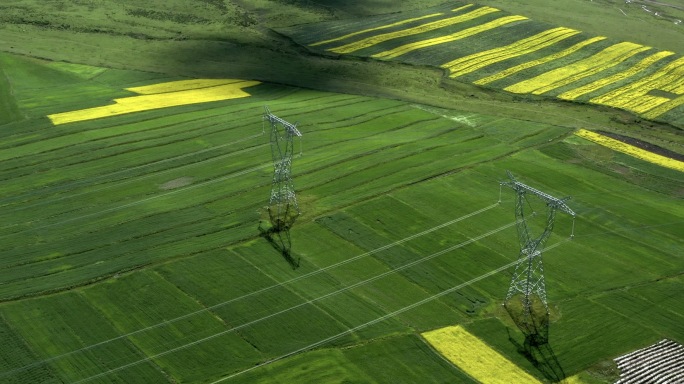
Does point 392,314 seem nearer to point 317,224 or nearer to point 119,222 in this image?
point 317,224

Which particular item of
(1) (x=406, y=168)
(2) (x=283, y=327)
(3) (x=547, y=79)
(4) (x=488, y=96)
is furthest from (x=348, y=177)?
(3) (x=547, y=79)

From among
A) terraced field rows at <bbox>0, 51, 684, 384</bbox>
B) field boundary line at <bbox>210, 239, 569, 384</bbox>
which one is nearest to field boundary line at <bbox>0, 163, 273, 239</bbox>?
terraced field rows at <bbox>0, 51, 684, 384</bbox>

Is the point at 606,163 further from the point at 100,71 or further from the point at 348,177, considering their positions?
the point at 100,71

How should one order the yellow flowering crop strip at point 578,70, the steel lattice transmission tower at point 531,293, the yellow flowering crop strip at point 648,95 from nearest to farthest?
the steel lattice transmission tower at point 531,293 < the yellow flowering crop strip at point 648,95 < the yellow flowering crop strip at point 578,70

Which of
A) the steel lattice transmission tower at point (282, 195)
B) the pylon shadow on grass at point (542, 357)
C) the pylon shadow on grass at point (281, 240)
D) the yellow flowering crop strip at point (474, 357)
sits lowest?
the yellow flowering crop strip at point (474, 357)

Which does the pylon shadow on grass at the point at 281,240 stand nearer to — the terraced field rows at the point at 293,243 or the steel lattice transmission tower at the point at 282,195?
the steel lattice transmission tower at the point at 282,195

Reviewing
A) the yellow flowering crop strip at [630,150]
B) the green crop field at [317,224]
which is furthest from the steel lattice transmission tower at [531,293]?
the yellow flowering crop strip at [630,150]
